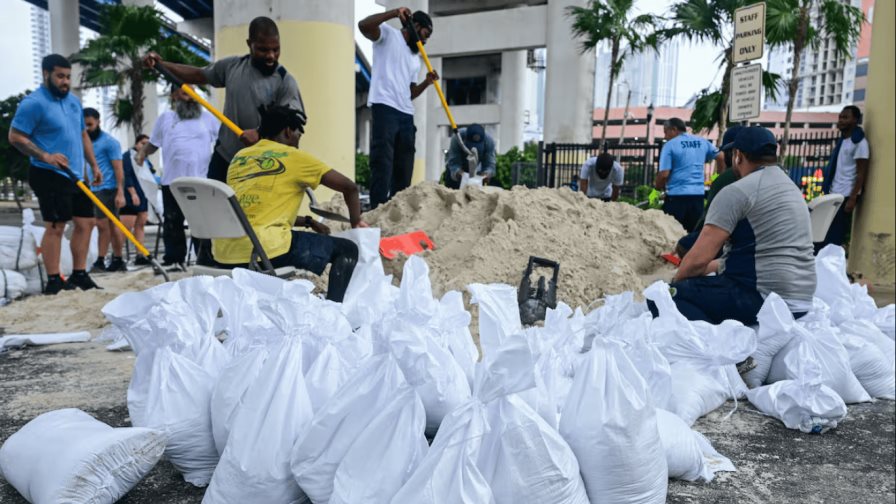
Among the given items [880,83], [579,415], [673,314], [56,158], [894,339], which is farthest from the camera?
[880,83]

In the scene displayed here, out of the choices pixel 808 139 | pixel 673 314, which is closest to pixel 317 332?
pixel 673 314

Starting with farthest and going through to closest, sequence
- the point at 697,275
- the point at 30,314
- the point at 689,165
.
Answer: the point at 689,165, the point at 30,314, the point at 697,275

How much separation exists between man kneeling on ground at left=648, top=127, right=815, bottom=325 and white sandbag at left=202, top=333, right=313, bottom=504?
1997 millimetres

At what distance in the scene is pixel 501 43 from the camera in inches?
850

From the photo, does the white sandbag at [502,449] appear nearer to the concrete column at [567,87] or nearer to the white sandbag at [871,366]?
the white sandbag at [871,366]

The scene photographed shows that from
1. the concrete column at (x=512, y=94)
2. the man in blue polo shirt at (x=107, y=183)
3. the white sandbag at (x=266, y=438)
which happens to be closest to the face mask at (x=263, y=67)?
the white sandbag at (x=266, y=438)

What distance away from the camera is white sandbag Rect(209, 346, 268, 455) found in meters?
1.90

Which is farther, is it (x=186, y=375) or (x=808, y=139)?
(x=808, y=139)

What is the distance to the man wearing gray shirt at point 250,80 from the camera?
12.2ft

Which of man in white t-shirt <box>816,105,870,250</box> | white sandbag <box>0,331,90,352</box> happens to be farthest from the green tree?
man in white t-shirt <box>816,105,870,250</box>

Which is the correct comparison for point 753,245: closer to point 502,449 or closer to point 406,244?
point 502,449

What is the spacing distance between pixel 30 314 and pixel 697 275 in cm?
396

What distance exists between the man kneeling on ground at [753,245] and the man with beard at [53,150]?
4.11 meters

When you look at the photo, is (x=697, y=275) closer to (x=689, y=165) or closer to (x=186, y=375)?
(x=186, y=375)
